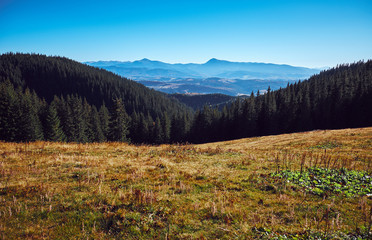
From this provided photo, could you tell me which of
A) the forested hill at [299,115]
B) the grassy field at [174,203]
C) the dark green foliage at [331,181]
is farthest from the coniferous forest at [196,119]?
the dark green foliage at [331,181]

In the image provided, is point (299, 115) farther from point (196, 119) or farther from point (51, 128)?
point (51, 128)

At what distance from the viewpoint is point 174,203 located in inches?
280

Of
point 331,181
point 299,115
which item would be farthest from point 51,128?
point 299,115

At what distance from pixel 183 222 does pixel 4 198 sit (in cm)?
709

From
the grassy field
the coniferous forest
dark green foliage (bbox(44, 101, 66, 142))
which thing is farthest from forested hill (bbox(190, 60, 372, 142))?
the grassy field

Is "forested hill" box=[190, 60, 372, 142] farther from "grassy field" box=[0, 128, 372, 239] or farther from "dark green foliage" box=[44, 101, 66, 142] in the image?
"grassy field" box=[0, 128, 372, 239]

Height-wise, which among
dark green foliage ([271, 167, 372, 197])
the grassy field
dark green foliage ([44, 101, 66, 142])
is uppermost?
dark green foliage ([271, 167, 372, 197])

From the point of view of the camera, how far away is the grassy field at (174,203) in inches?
213

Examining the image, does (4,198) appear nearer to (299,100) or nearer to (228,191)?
(228,191)

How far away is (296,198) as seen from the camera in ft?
25.0

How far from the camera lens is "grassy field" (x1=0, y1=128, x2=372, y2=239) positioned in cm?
542

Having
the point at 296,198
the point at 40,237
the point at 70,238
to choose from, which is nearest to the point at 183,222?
the point at 70,238

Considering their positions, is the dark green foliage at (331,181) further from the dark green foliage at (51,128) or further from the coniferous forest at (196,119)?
the dark green foliage at (51,128)

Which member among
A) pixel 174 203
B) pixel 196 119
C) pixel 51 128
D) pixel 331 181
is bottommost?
pixel 51 128
